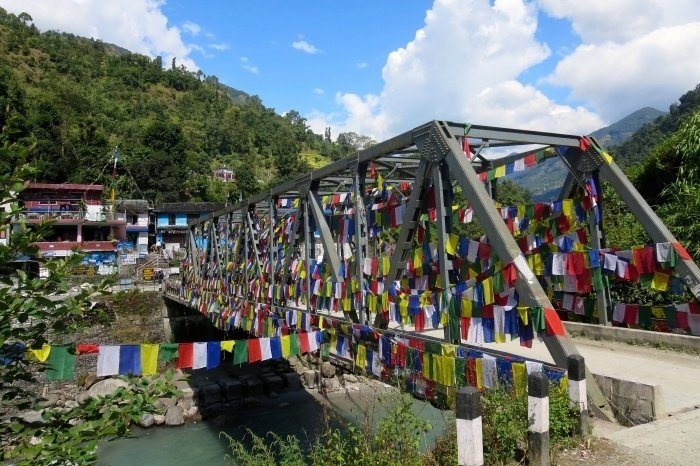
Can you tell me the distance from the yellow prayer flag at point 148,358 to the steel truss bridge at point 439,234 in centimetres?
321

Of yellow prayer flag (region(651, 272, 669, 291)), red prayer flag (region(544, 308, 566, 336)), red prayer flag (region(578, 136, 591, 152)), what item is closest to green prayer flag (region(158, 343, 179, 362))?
red prayer flag (region(544, 308, 566, 336))

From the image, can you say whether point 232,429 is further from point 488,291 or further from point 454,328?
point 488,291

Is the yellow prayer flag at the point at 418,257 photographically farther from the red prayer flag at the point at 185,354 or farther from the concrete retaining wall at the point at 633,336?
the red prayer flag at the point at 185,354

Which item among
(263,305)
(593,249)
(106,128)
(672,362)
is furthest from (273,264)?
(106,128)

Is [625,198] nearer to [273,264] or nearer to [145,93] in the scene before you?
[273,264]

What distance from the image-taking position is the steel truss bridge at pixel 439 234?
617 cm

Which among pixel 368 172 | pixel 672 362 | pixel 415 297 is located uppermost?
pixel 368 172

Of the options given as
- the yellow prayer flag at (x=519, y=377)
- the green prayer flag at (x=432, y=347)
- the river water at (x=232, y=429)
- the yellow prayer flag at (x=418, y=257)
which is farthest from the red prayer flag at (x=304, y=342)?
the yellow prayer flag at (x=519, y=377)

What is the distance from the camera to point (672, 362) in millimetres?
7586

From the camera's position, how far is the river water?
1409cm

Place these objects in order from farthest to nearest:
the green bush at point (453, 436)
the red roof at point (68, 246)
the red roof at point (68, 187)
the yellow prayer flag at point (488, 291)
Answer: the red roof at point (68, 187) → the red roof at point (68, 246) → the yellow prayer flag at point (488, 291) → the green bush at point (453, 436)

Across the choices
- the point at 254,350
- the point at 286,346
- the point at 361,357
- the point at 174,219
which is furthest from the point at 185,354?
the point at 174,219

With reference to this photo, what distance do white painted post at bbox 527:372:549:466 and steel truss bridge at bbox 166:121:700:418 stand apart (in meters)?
1.04

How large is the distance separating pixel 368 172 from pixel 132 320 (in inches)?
991
